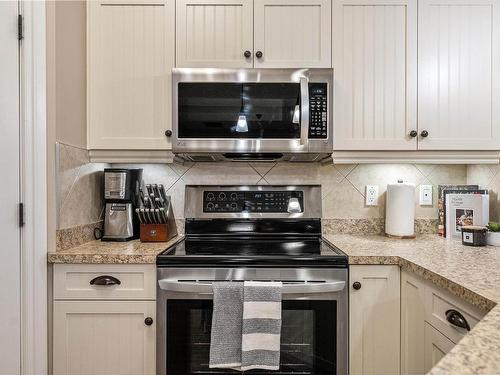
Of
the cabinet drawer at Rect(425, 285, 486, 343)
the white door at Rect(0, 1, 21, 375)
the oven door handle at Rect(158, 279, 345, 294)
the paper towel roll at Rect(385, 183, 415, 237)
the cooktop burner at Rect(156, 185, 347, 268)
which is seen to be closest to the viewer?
the cabinet drawer at Rect(425, 285, 486, 343)

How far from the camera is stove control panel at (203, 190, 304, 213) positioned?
2.00 meters

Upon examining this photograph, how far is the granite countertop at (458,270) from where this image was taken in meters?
0.53

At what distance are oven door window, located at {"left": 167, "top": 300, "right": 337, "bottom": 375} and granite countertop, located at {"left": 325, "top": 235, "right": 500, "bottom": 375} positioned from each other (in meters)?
0.28

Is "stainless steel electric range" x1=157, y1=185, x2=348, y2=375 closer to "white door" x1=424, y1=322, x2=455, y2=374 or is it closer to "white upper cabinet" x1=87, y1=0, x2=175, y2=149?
"white door" x1=424, y1=322, x2=455, y2=374

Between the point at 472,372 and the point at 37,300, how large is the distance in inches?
60.3

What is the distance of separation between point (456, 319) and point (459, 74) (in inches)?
50.1

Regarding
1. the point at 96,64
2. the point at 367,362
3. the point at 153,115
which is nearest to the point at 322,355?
the point at 367,362

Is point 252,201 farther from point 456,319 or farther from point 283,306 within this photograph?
point 456,319

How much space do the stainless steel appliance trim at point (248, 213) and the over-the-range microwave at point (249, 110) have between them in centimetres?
37

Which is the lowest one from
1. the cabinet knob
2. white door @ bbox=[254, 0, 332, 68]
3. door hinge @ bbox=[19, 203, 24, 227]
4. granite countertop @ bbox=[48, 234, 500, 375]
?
the cabinet knob

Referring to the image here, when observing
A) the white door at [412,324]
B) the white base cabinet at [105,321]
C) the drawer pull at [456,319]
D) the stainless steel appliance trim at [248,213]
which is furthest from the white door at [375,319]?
the white base cabinet at [105,321]

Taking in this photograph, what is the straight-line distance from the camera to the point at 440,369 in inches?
19.6

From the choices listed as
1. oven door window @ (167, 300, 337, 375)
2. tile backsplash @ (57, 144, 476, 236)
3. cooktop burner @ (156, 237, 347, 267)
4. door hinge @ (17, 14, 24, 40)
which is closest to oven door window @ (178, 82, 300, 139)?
tile backsplash @ (57, 144, 476, 236)

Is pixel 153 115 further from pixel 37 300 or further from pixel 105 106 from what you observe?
pixel 37 300
